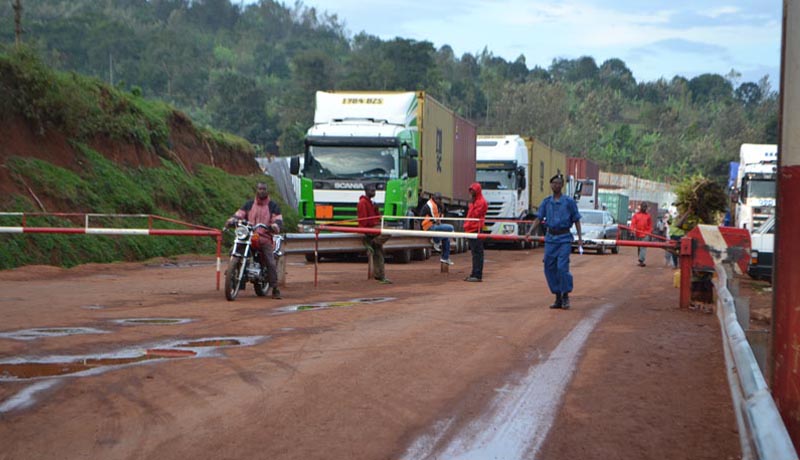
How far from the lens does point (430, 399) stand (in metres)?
7.45

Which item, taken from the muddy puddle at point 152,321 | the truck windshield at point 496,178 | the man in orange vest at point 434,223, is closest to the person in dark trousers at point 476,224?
the man in orange vest at point 434,223

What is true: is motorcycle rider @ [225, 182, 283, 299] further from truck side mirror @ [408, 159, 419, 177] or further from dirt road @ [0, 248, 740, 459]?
truck side mirror @ [408, 159, 419, 177]

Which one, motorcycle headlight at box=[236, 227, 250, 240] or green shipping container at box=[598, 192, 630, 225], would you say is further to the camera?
green shipping container at box=[598, 192, 630, 225]

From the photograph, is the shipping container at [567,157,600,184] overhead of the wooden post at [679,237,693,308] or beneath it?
overhead

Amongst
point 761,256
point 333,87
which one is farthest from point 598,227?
point 333,87

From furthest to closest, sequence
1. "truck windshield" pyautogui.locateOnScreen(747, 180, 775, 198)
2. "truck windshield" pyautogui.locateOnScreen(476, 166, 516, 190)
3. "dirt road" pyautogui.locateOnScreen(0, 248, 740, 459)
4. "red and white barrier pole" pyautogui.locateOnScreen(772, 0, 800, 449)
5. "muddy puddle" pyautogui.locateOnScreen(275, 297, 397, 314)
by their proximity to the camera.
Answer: "truck windshield" pyautogui.locateOnScreen(476, 166, 516, 190)
"truck windshield" pyautogui.locateOnScreen(747, 180, 775, 198)
"muddy puddle" pyautogui.locateOnScreen(275, 297, 397, 314)
"dirt road" pyautogui.locateOnScreen(0, 248, 740, 459)
"red and white barrier pole" pyautogui.locateOnScreen(772, 0, 800, 449)

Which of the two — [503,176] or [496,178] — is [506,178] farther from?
[496,178]

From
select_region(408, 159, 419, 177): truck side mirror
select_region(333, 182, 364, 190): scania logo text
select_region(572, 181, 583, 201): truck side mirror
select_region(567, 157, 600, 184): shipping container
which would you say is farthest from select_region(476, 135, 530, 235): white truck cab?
select_region(567, 157, 600, 184): shipping container

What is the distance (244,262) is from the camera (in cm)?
1475

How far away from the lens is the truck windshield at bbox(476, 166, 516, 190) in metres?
37.6

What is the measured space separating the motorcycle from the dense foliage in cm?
5977

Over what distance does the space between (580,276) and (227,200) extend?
586 inches

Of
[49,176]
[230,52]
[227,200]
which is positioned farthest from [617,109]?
[49,176]

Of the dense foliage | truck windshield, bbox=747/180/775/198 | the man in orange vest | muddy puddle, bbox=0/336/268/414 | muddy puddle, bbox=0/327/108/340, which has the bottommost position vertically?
muddy puddle, bbox=0/327/108/340
